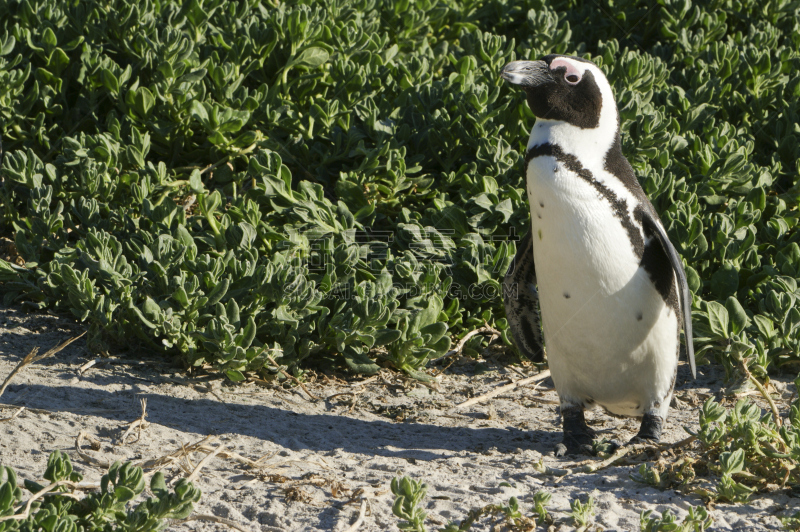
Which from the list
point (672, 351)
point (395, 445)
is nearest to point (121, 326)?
point (395, 445)

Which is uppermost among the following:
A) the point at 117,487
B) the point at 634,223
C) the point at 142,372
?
the point at 634,223

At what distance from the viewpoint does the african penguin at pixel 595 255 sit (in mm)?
2609

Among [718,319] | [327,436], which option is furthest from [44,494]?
[718,319]

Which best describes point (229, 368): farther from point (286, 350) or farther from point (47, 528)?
point (47, 528)

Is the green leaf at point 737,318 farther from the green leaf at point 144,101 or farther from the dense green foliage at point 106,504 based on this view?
the green leaf at point 144,101

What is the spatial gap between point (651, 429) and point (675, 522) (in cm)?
74

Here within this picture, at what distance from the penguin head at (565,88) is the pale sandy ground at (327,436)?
3.82 ft

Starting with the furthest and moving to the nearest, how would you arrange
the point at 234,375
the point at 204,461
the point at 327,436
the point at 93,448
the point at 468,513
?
the point at 234,375 → the point at 327,436 → the point at 93,448 → the point at 204,461 → the point at 468,513

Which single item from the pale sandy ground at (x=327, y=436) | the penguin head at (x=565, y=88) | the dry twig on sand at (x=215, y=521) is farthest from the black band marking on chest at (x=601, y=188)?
the dry twig on sand at (x=215, y=521)

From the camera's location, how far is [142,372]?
3262 mm

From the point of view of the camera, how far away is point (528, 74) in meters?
2.63

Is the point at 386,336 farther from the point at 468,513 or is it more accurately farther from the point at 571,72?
the point at 571,72

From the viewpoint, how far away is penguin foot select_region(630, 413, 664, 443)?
9.14 feet

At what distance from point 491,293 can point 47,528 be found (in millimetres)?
2298
